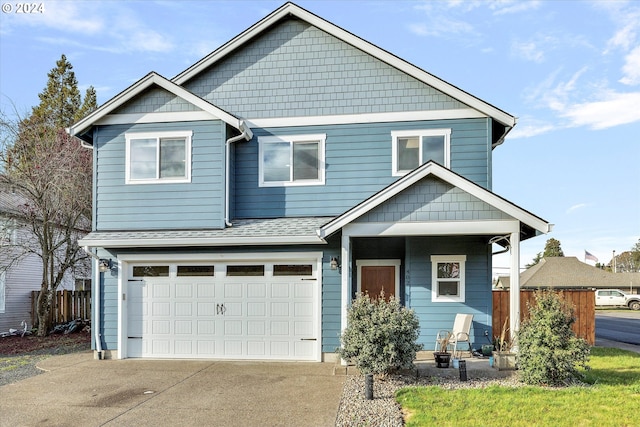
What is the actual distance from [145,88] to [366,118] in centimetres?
525

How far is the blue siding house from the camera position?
11.6 meters

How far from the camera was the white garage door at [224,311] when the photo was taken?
11.6m

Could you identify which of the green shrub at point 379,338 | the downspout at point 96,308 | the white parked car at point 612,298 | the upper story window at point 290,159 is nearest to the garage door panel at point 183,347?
the downspout at point 96,308

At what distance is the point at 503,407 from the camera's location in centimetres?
719

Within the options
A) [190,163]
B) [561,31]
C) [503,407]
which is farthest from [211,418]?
[561,31]

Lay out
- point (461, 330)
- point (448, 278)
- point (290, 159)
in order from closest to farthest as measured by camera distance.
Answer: point (461, 330) < point (448, 278) < point (290, 159)

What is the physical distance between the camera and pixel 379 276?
12.4m

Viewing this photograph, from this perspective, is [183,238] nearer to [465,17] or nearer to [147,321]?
[147,321]

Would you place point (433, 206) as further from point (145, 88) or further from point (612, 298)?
point (612, 298)

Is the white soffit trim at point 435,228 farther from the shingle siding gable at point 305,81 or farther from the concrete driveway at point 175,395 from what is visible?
the shingle siding gable at point 305,81

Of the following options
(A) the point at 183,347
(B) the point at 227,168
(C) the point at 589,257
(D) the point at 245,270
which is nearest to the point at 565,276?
(C) the point at 589,257

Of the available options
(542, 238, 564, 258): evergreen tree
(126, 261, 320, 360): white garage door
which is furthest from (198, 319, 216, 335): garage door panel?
(542, 238, 564, 258): evergreen tree

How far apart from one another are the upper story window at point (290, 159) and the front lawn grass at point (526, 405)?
5.87 meters

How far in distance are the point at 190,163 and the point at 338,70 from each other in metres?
4.26
